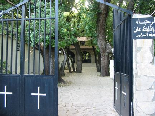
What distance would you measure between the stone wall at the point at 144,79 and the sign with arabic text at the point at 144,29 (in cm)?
50

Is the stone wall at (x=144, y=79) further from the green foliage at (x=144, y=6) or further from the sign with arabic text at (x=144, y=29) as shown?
the green foliage at (x=144, y=6)

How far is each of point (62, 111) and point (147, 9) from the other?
34.2 feet

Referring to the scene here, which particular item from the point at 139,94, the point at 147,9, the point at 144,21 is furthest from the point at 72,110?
the point at 147,9

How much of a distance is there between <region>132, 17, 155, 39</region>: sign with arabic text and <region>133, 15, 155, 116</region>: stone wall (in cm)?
50

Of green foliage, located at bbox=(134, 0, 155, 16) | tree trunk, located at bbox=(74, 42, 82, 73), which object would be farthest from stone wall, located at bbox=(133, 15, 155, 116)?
tree trunk, located at bbox=(74, 42, 82, 73)

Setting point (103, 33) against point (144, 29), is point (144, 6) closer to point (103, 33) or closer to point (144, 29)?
point (103, 33)

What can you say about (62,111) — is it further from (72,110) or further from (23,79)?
(23,79)

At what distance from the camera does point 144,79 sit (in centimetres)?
556

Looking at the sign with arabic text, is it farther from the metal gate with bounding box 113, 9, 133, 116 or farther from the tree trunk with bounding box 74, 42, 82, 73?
the tree trunk with bounding box 74, 42, 82, 73

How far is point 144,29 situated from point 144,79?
1.23 metres

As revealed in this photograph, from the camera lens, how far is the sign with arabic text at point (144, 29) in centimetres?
518

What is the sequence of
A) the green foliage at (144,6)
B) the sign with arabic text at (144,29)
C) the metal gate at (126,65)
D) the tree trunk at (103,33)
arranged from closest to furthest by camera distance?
the sign with arabic text at (144,29) < the metal gate at (126,65) < the green foliage at (144,6) < the tree trunk at (103,33)

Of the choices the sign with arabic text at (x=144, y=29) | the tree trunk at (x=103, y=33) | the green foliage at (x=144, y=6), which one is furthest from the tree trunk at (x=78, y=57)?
the sign with arabic text at (x=144, y=29)

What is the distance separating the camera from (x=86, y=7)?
19641 mm
